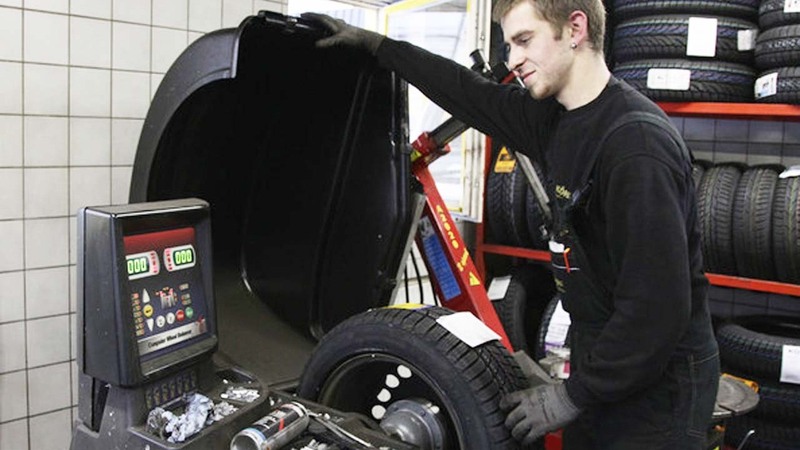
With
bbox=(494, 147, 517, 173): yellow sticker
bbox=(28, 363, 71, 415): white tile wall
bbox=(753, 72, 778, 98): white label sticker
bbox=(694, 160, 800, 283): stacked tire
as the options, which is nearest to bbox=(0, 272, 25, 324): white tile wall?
bbox=(28, 363, 71, 415): white tile wall

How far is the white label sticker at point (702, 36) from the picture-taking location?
3.16 m

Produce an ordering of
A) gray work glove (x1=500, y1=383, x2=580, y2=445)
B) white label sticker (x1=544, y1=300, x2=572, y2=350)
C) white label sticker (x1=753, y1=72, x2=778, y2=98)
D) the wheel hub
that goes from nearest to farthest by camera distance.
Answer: gray work glove (x1=500, y1=383, x2=580, y2=445) → the wheel hub → white label sticker (x1=753, y1=72, x2=778, y2=98) → white label sticker (x1=544, y1=300, x2=572, y2=350)

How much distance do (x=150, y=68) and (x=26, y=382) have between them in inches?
40.8

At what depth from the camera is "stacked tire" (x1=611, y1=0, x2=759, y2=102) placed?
317 cm

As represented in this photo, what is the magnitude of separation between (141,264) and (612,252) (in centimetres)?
90

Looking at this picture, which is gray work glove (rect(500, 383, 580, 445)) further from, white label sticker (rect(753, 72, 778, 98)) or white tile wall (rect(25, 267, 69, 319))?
white label sticker (rect(753, 72, 778, 98))

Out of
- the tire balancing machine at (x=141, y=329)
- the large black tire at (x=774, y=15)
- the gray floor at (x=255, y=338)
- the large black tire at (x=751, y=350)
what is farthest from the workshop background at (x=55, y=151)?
the large black tire at (x=751, y=350)

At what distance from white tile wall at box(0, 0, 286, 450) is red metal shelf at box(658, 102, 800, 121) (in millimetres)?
2214

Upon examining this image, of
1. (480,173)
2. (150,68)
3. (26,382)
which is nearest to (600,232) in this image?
(150,68)

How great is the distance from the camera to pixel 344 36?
1959 millimetres

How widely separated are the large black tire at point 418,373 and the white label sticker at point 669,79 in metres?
2.04

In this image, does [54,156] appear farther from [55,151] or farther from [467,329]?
[467,329]

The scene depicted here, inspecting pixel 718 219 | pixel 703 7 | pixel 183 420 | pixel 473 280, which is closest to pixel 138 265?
pixel 183 420

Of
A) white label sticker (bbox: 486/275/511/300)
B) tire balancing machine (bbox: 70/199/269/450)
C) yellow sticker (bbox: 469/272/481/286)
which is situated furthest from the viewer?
white label sticker (bbox: 486/275/511/300)
